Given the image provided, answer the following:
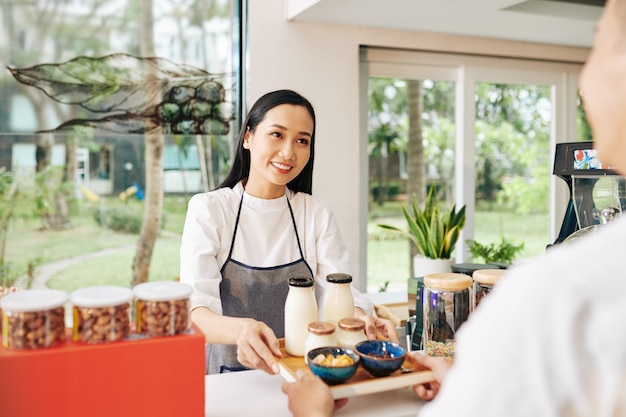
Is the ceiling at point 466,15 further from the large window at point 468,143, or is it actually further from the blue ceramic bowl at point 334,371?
the blue ceramic bowl at point 334,371

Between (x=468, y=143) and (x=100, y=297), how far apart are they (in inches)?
128

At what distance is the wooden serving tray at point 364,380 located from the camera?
4.47ft

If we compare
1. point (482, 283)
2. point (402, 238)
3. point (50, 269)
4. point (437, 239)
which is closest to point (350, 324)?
point (482, 283)

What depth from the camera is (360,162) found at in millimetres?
3729

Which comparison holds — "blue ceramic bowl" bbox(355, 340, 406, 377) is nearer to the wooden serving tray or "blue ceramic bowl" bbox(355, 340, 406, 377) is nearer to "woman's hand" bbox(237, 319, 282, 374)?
the wooden serving tray

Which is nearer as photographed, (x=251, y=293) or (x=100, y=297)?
(x=100, y=297)

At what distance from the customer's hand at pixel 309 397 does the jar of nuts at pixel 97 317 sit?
39 cm

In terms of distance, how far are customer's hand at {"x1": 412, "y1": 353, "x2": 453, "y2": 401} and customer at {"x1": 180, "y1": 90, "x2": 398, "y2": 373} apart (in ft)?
1.56

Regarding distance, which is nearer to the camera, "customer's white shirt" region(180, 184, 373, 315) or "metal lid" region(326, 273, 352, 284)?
"metal lid" region(326, 273, 352, 284)

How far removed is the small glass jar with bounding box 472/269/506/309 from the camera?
170cm

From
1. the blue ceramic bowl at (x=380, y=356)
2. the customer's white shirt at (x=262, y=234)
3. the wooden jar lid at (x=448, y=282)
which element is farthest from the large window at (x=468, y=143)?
the blue ceramic bowl at (x=380, y=356)

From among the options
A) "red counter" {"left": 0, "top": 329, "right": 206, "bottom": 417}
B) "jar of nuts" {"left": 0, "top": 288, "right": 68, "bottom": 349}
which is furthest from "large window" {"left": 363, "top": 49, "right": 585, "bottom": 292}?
"jar of nuts" {"left": 0, "top": 288, "right": 68, "bottom": 349}

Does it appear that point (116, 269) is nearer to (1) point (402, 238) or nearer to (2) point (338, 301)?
(1) point (402, 238)

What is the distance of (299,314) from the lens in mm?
1583
